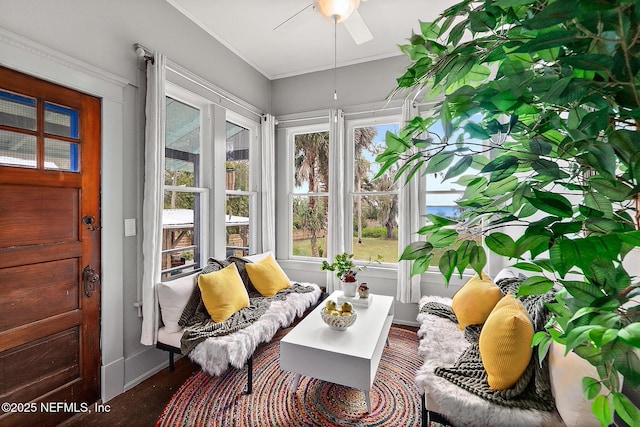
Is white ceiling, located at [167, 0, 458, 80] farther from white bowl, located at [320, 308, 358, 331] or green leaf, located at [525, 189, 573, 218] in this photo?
green leaf, located at [525, 189, 573, 218]

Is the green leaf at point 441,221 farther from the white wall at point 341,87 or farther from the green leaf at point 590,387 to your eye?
the white wall at point 341,87

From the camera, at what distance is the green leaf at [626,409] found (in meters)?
0.38

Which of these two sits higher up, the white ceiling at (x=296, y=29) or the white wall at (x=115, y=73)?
the white ceiling at (x=296, y=29)

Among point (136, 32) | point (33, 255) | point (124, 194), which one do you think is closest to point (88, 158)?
point (124, 194)

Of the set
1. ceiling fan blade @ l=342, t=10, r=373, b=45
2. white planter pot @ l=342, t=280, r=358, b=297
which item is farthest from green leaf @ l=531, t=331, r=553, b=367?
ceiling fan blade @ l=342, t=10, r=373, b=45

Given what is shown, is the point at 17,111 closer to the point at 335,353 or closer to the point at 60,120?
the point at 60,120

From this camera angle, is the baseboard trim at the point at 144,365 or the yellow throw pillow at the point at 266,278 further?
the yellow throw pillow at the point at 266,278

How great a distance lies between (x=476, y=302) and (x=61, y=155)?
9.86ft

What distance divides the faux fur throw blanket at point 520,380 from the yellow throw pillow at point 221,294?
1569 mm

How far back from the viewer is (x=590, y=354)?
1.28 feet

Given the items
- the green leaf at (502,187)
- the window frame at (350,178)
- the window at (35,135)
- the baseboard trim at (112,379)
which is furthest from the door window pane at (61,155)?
the window frame at (350,178)

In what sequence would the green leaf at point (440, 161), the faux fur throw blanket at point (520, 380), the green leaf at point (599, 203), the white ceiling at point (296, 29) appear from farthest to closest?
the white ceiling at point (296, 29) → the faux fur throw blanket at point (520, 380) → the green leaf at point (440, 161) → the green leaf at point (599, 203)

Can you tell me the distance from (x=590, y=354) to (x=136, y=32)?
9.79 feet

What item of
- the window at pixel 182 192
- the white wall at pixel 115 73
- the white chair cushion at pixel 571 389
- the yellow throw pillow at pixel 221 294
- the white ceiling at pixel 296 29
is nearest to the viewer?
the white chair cushion at pixel 571 389
